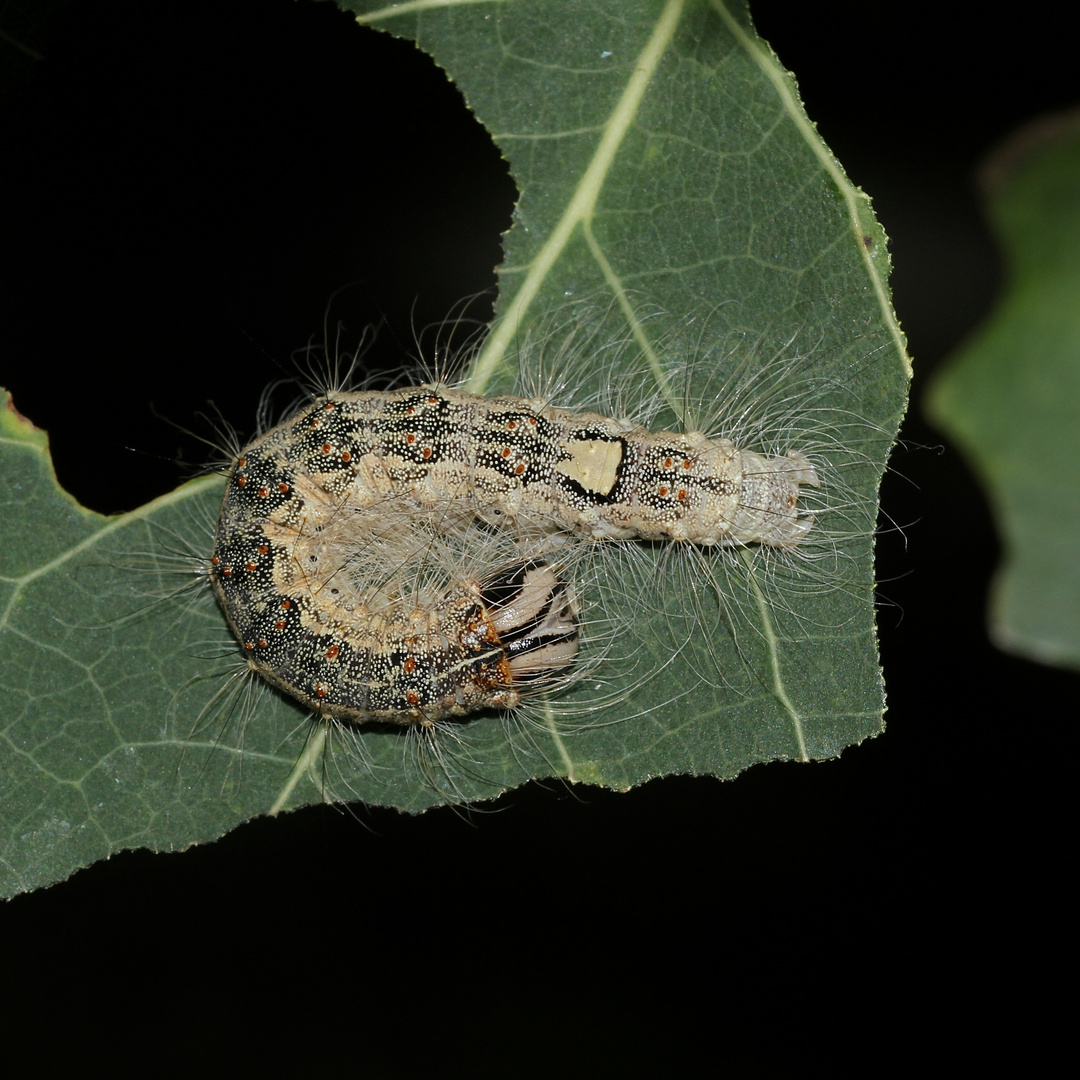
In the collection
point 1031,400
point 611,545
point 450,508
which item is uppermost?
point 1031,400

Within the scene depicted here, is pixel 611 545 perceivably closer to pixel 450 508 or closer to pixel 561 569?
pixel 561 569

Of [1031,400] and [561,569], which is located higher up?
[1031,400]

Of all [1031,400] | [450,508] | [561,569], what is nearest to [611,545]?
[561,569]

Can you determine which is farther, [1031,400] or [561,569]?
[1031,400]

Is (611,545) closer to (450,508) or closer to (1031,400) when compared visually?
(450,508)

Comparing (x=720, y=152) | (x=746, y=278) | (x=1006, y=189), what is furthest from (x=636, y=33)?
(x=1006, y=189)

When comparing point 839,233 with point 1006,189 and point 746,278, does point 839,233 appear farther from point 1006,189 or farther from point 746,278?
point 1006,189
